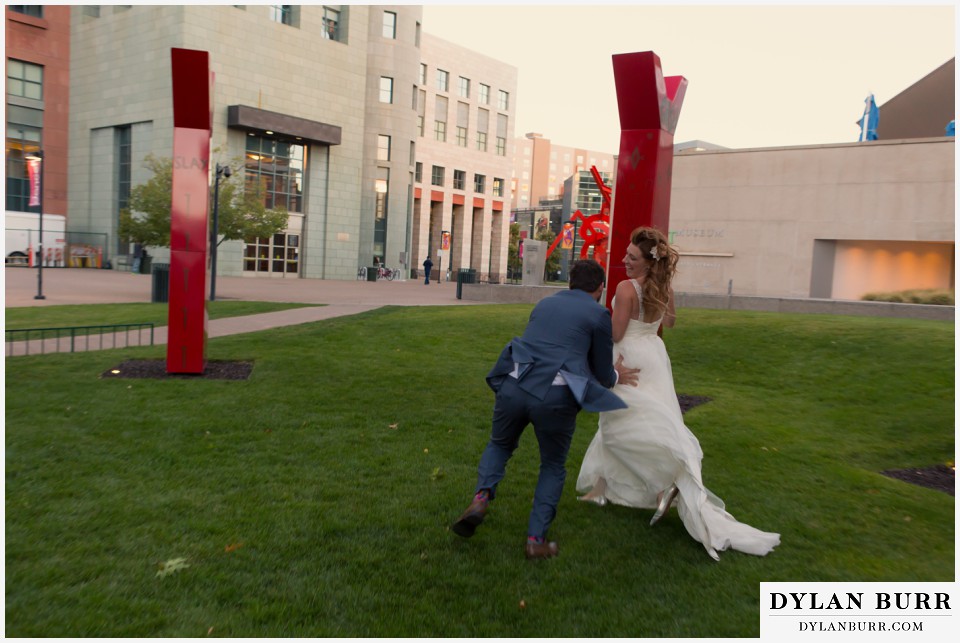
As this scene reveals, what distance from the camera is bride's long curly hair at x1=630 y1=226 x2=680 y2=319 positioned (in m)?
4.92

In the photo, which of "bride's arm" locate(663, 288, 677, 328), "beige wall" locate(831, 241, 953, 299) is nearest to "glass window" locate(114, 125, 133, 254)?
"beige wall" locate(831, 241, 953, 299)

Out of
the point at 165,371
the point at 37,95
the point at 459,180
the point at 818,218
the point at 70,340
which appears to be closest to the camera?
the point at 165,371

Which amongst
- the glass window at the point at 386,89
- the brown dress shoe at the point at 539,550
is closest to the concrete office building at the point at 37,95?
the glass window at the point at 386,89

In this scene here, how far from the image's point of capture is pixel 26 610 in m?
3.52

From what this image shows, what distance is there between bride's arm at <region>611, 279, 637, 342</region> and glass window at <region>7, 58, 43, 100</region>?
49401 mm

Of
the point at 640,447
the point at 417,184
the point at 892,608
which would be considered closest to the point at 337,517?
the point at 640,447

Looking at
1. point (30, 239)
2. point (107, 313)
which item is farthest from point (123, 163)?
point (107, 313)

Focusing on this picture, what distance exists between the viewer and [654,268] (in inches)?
195

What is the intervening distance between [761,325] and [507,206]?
2319 inches

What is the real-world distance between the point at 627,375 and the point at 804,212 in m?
26.6

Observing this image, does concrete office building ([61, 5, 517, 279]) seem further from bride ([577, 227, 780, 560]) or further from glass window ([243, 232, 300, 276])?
bride ([577, 227, 780, 560])

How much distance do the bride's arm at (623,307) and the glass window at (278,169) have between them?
39.4 metres

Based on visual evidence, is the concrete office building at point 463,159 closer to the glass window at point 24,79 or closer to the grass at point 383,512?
the glass window at point 24,79

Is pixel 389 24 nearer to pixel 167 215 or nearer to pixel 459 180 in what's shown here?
pixel 459 180
